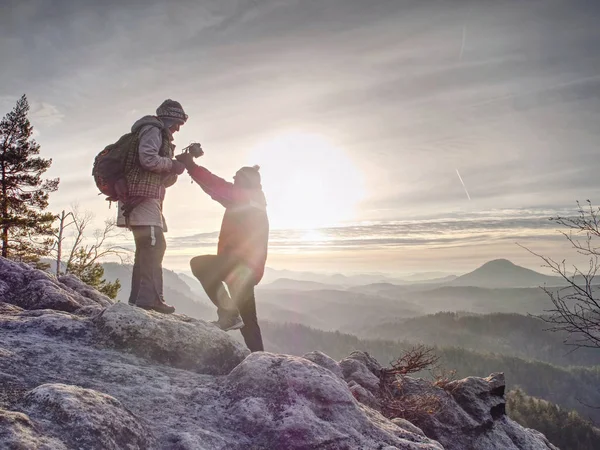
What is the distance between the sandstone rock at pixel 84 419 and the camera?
8.32ft

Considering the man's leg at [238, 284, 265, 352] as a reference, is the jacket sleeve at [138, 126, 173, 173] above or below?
above

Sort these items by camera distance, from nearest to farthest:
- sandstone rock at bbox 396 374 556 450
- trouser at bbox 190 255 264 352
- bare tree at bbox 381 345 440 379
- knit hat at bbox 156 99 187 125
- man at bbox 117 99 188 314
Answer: man at bbox 117 99 188 314, trouser at bbox 190 255 264 352, knit hat at bbox 156 99 187 125, sandstone rock at bbox 396 374 556 450, bare tree at bbox 381 345 440 379

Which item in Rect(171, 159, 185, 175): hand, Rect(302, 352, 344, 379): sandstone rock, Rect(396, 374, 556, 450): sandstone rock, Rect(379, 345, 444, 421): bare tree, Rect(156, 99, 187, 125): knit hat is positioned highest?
Rect(156, 99, 187, 125): knit hat

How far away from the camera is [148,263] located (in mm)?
6301

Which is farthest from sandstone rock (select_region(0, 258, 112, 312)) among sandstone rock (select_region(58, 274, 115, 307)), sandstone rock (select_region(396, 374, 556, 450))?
sandstone rock (select_region(396, 374, 556, 450))

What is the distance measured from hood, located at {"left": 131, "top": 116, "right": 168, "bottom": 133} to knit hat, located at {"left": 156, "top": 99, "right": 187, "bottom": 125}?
0.32 metres

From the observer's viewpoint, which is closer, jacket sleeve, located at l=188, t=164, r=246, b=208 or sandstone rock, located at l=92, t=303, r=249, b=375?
sandstone rock, located at l=92, t=303, r=249, b=375

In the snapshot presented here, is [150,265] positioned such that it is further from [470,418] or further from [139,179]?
[470,418]

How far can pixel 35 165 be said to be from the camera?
28828 mm

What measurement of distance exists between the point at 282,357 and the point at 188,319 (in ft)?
8.73

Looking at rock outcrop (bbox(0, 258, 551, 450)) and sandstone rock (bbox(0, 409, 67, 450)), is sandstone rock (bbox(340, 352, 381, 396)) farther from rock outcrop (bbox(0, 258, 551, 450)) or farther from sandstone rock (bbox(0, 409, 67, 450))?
sandstone rock (bbox(0, 409, 67, 450))

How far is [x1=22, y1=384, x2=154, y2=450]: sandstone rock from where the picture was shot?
8.32 feet

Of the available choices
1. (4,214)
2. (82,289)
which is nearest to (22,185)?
(4,214)

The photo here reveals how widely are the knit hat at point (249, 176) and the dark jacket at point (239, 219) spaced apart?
0.32ft
